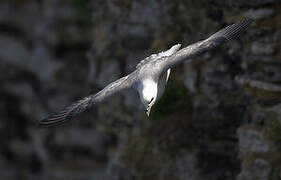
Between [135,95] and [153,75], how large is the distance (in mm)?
3854

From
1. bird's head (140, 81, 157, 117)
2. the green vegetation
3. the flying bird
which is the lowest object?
bird's head (140, 81, 157, 117)

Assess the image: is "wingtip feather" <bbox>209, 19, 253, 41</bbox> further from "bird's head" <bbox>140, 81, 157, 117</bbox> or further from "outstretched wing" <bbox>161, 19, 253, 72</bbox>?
"bird's head" <bbox>140, 81, 157, 117</bbox>

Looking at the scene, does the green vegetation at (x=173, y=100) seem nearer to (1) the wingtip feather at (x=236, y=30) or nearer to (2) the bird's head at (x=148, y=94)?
(2) the bird's head at (x=148, y=94)

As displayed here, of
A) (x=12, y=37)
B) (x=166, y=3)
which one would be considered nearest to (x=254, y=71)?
(x=166, y=3)

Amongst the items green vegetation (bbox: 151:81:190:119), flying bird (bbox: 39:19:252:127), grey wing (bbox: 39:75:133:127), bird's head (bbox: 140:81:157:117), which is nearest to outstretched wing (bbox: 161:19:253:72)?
flying bird (bbox: 39:19:252:127)

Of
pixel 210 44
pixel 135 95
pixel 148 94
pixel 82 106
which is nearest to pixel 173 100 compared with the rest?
pixel 135 95

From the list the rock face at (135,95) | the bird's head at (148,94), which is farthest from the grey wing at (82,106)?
the rock face at (135,95)

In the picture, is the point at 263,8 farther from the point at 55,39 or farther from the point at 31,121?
A: the point at 31,121

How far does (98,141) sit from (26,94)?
10.1 ft

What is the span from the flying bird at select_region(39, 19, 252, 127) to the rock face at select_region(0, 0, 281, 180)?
98 cm

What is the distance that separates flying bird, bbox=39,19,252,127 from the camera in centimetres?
803

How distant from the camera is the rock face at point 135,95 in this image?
350 inches

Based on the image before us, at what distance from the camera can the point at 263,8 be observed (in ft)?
28.9

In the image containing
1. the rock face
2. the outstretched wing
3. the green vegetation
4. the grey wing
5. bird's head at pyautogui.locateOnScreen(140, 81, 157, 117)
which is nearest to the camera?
the outstretched wing
